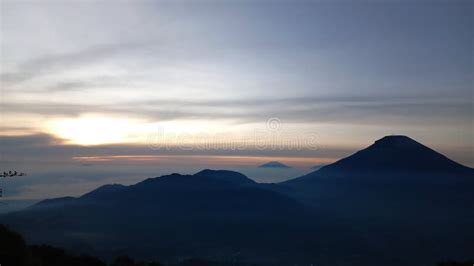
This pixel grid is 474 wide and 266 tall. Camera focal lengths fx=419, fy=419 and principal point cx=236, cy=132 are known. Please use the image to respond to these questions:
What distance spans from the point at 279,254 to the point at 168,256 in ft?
175

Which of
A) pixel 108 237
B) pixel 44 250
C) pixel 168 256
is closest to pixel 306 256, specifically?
pixel 168 256

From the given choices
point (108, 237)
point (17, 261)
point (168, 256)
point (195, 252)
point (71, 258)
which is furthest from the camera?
point (108, 237)

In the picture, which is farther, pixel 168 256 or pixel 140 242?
pixel 140 242

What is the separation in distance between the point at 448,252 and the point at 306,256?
62.4 metres

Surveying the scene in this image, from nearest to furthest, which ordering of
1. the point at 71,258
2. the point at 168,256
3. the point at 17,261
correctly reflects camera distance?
the point at 17,261 < the point at 71,258 < the point at 168,256

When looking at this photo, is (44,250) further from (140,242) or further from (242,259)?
Result: (140,242)

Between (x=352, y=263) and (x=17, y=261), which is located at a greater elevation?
(x=17, y=261)

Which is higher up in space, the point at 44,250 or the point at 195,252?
the point at 44,250

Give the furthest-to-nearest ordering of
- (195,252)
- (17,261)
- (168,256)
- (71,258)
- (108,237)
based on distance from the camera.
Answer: (108,237) → (195,252) → (168,256) → (71,258) → (17,261)

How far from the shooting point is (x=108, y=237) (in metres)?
197

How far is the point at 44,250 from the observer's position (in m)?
45.3

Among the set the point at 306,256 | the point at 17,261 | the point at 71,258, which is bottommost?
the point at 306,256

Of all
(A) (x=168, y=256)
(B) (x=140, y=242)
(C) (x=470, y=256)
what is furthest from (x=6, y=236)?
(C) (x=470, y=256)

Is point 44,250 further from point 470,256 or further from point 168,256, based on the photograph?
point 470,256
